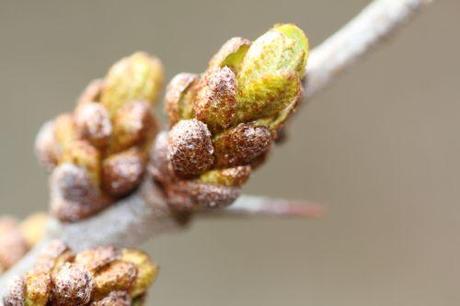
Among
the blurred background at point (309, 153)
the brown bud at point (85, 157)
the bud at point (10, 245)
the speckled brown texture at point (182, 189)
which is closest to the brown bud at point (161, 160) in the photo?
the speckled brown texture at point (182, 189)

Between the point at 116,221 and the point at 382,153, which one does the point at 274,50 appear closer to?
the point at 116,221

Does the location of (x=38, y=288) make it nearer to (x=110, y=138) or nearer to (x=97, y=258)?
(x=97, y=258)

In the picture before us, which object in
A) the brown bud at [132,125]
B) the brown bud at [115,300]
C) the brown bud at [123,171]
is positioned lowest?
the brown bud at [115,300]

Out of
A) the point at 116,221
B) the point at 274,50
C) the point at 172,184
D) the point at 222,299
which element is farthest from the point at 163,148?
the point at 222,299

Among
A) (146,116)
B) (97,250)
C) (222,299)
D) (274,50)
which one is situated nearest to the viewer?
(274,50)

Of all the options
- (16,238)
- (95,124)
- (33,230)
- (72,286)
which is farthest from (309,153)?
(72,286)

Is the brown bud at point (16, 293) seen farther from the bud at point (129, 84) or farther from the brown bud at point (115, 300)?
the bud at point (129, 84)
